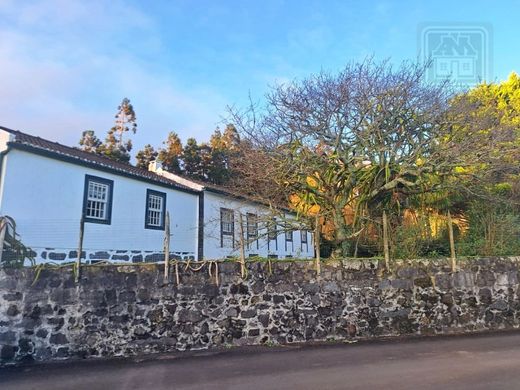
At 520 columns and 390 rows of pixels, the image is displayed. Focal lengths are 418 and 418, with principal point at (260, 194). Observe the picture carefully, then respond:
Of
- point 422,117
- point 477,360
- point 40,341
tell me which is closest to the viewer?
point 477,360

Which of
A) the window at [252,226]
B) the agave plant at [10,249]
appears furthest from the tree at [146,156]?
the agave plant at [10,249]

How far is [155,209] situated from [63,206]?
4429 mm

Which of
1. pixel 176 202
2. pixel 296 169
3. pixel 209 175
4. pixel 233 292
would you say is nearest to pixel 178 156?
pixel 209 175

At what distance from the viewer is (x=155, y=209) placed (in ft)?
A: 59.5

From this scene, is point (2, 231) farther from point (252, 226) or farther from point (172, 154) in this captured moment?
point (172, 154)

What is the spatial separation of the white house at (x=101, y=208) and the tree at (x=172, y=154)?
44.3ft

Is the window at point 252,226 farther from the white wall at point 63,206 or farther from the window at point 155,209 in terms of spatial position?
the window at point 155,209

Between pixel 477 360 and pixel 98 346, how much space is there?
6882mm

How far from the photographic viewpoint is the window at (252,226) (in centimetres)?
1341

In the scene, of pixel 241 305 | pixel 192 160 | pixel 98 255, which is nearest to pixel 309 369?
pixel 241 305

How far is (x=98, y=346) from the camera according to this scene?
816 cm

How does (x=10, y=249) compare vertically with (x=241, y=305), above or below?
above

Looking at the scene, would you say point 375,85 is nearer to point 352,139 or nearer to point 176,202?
point 352,139

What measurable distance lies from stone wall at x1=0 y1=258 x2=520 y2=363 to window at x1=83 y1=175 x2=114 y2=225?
728 cm
